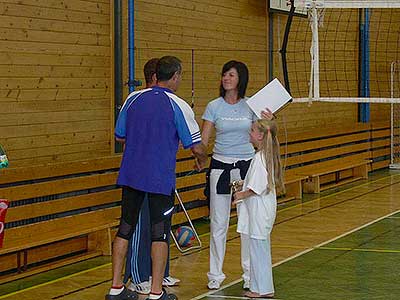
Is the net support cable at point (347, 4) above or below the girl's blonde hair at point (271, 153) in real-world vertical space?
above

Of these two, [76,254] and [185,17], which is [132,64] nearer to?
[185,17]

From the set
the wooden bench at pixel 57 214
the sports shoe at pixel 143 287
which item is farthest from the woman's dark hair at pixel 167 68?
the wooden bench at pixel 57 214

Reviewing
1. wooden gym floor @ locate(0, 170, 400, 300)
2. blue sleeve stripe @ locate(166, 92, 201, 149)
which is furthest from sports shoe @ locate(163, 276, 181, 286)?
blue sleeve stripe @ locate(166, 92, 201, 149)

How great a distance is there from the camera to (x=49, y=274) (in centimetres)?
841

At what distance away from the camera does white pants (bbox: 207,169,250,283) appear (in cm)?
756

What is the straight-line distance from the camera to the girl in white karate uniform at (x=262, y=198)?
720 centimetres

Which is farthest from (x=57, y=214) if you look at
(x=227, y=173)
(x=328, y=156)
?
(x=328, y=156)

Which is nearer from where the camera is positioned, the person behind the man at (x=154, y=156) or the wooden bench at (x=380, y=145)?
the person behind the man at (x=154, y=156)

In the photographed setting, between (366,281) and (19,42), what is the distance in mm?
4029

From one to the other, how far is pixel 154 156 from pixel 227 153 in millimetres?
1058

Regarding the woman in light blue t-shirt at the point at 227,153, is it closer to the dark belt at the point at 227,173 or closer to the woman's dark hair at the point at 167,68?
the dark belt at the point at 227,173

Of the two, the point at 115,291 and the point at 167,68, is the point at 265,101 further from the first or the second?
the point at 115,291

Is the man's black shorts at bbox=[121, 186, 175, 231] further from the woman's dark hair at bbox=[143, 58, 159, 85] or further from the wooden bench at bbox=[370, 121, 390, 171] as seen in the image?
the wooden bench at bbox=[370, 121, 390, 171]

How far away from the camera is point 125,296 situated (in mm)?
7051
